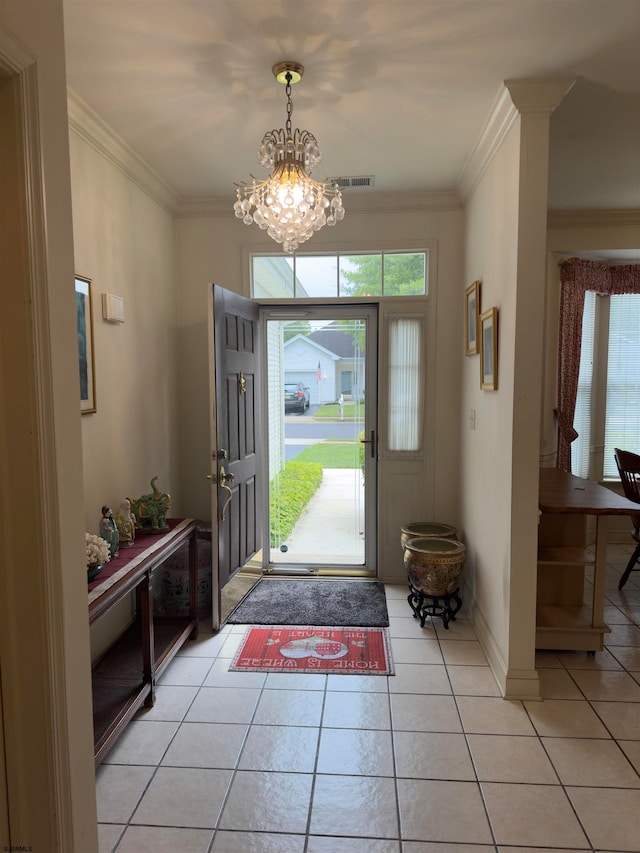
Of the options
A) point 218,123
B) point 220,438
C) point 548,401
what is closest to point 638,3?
point 218,123

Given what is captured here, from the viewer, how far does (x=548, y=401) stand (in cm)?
453

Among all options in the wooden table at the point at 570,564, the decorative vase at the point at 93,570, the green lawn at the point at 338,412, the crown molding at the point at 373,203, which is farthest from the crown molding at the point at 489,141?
the decorative vase at the point at 93,570

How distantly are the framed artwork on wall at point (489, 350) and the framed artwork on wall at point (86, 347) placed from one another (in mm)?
2015

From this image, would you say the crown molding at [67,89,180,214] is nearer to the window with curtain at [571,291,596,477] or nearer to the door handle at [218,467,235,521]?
the door handle at [218,467,235,521]

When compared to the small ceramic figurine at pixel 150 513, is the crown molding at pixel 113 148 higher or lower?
higher

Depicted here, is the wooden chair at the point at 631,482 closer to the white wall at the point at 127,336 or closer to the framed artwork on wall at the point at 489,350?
the framed artwork on wall at the point at 489,350

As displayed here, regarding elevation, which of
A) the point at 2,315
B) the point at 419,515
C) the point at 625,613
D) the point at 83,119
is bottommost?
the point at 625,613

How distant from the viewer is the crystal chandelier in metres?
2.15

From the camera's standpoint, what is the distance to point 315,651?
9.40ft

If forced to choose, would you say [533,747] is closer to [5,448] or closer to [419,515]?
[419,515]

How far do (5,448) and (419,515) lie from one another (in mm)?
3098

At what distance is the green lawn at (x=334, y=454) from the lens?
398 centimetres

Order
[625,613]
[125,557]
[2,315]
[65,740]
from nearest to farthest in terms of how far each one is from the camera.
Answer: [2,315], [65,740], [125,557], [625,613]

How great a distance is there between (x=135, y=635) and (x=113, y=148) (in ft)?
8.66
